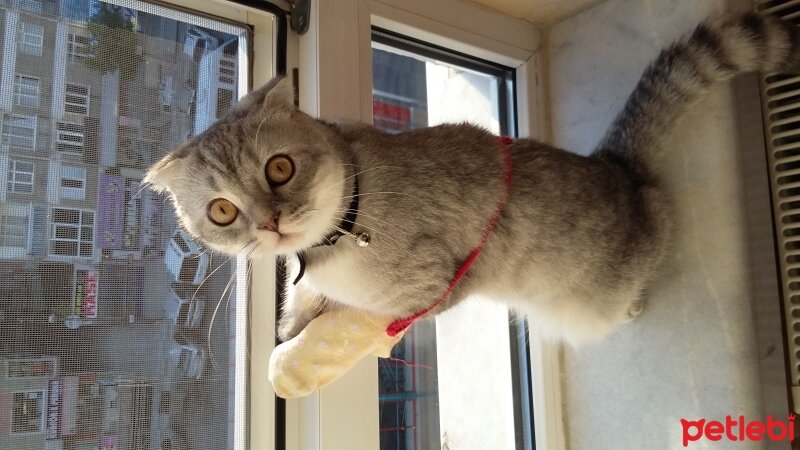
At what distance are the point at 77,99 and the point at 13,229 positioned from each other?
295 mm

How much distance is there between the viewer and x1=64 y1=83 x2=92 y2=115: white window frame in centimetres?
126

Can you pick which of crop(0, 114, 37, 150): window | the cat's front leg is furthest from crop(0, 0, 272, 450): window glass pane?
the cat's front leg

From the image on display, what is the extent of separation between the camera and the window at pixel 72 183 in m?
1.24

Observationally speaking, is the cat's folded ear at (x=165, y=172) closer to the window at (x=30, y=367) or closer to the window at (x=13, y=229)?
the window at (x=13, y=229)

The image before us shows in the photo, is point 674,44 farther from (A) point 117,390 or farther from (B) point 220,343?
(A) point 117,390

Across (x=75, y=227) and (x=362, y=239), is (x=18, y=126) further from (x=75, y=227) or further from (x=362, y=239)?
(x=362, y=239)

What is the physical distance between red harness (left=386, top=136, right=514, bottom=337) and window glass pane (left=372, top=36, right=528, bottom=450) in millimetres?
394

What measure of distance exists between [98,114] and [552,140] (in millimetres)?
1413

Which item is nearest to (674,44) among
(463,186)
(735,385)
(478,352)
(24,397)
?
(463,186)

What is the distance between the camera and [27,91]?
47.8 inches

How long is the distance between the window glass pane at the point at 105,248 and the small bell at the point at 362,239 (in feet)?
1.24

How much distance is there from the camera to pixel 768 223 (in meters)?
1.54
